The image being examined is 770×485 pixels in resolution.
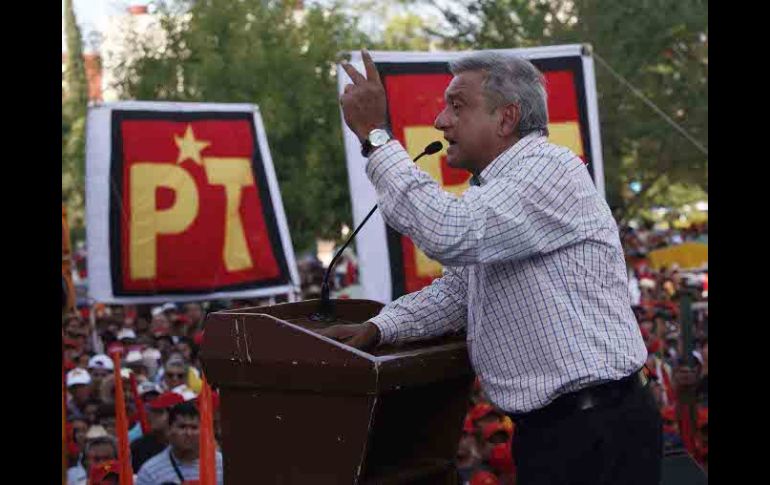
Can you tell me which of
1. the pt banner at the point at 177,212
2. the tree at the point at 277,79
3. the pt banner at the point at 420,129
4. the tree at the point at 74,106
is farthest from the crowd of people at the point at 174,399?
the tree at the point at 74,106

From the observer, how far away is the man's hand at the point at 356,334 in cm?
299

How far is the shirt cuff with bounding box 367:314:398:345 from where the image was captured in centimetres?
306

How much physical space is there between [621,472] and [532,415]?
236 mm

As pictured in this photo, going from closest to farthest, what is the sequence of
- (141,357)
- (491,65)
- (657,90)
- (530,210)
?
(530,210) < (491,65) < (141,357) < (657,90)

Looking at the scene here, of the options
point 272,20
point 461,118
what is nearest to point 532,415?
point 461,118

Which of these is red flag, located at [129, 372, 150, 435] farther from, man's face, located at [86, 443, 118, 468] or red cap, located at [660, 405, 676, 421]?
red cap, located at [660, 405, 676, 421]

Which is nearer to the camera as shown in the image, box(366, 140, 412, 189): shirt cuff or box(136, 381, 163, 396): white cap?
box(366, 140, 412, 189): shirt cuff

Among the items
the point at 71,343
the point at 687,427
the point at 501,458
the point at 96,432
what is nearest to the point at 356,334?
the point at 501,458

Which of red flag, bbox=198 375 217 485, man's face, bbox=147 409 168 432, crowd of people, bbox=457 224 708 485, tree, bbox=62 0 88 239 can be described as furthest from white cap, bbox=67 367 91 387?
tree, bbox=62 0 88 239

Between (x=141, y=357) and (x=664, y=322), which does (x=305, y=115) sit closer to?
(x=664, y=322)

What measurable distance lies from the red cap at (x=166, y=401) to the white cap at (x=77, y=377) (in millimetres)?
1701

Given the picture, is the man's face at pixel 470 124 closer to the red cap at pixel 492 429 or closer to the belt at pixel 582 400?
the belt at pixel 582 400

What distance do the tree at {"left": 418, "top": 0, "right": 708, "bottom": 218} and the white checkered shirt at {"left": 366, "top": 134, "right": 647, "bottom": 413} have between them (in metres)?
13.9
